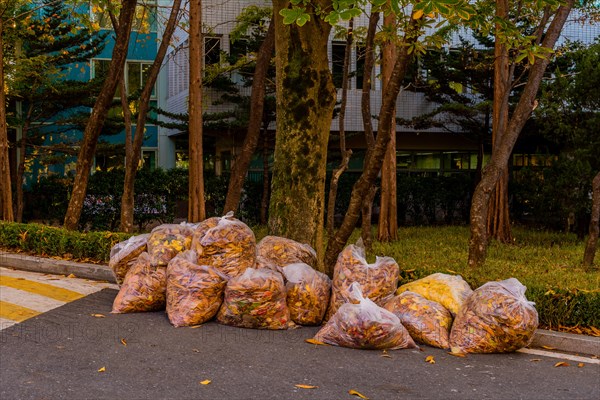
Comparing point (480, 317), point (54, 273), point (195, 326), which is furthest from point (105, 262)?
point (480, 317)

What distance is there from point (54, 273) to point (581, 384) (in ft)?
24.0

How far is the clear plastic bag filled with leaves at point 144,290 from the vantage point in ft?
23.7

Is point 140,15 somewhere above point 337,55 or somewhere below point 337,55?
above

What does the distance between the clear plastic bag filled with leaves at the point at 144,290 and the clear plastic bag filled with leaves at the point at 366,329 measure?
1946mm

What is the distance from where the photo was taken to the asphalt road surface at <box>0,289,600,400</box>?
4.92 meters

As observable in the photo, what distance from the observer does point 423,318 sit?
6.33 meters

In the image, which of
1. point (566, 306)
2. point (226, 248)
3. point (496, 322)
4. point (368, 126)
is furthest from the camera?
point (368, 126)

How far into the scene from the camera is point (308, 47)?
8977mm

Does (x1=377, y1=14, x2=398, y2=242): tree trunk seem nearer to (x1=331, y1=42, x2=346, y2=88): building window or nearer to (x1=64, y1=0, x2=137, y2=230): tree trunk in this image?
(x1=64, y1=0, x2=137, y2=230): tree trunk

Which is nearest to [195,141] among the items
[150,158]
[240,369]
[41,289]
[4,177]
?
[41,289]

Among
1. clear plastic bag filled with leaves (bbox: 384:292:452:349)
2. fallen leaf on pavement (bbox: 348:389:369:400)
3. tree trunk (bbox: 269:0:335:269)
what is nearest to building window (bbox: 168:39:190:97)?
tree trunk (bbox: 269:0:335:269)

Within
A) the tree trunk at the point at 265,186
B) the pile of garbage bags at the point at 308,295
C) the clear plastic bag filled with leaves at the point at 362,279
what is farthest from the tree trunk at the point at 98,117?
the tree trunk at the point at 265,186

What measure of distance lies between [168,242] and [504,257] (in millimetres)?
5861

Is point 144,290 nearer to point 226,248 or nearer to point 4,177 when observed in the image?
point 226,248
